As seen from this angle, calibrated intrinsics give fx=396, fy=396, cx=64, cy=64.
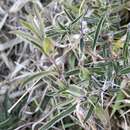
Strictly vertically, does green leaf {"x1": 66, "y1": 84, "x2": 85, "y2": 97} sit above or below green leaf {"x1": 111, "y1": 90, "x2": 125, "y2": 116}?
above

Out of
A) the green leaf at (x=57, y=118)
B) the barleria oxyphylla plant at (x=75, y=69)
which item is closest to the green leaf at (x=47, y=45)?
the barleria oxyphylla plant at (x=75, y=69)

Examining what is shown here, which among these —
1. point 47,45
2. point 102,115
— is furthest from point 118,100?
point 47,45

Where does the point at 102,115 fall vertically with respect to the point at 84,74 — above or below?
below

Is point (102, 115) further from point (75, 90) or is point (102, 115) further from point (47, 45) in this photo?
→ point (47, 45)

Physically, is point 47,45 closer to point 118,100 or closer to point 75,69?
point 75,69

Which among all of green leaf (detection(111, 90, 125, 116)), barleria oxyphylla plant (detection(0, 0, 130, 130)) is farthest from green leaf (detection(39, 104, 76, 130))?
green leaf (detection(111, 90, 125, 116))

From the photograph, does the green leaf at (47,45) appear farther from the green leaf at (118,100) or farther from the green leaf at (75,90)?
the green leaf at (118,100)

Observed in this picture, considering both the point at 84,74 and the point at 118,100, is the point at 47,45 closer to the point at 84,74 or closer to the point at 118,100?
the point at 84,74

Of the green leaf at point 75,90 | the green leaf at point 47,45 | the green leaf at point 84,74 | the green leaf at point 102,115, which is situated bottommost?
the green leaf at point 102,115

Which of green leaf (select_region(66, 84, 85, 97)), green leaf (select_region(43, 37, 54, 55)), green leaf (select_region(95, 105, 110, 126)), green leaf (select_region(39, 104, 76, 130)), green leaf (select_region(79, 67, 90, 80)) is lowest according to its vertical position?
green leaf (select_region(95, 105, 110, 126))

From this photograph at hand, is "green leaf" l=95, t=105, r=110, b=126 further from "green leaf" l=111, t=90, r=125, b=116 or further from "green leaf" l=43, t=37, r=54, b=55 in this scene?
"green leaf" l=43, t=37, r=54, b=55

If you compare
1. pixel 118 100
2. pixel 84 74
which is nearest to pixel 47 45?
pixel 84 74
